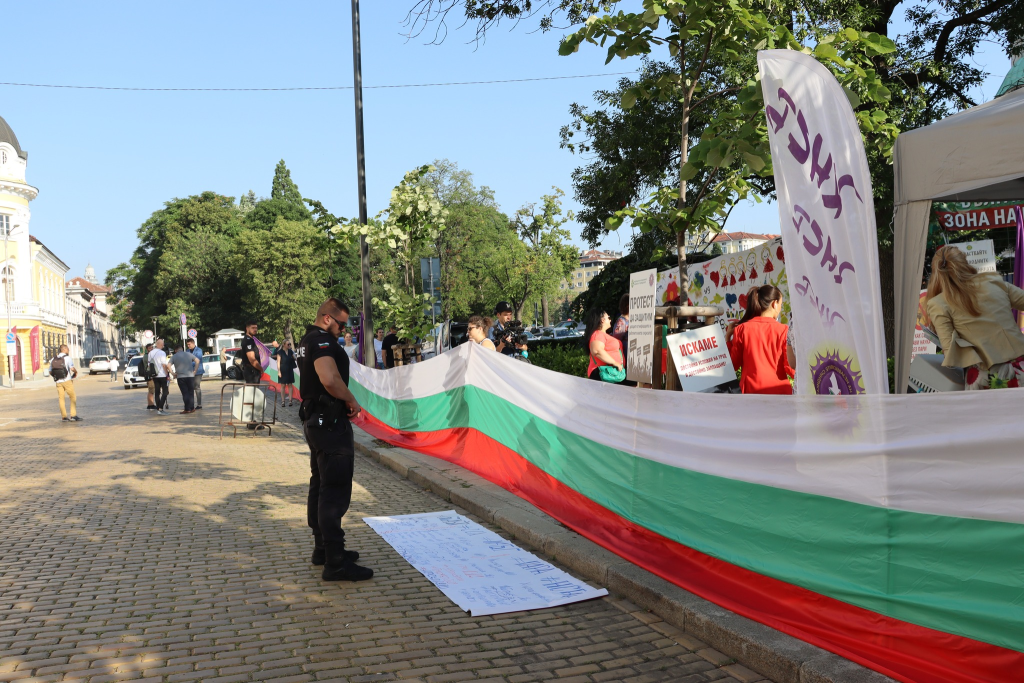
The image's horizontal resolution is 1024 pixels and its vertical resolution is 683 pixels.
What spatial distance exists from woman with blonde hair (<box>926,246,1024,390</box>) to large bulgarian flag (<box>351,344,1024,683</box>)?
97.9 inches

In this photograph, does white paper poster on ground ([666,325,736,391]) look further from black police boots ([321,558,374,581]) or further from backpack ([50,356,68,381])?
backpack ([50,356,68,381])

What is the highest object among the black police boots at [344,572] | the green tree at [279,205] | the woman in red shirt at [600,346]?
the green tree at [279,205]

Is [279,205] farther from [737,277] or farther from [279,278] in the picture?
[737,277]

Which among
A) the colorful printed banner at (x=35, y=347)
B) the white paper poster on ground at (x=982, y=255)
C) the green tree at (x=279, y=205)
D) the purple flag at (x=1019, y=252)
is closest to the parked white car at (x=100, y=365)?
the colorful printed banner at (x=35, y=347)

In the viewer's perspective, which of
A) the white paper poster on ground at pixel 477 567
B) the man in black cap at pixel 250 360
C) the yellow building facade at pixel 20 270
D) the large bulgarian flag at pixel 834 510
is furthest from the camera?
the yellow building facade at pixel 20 270

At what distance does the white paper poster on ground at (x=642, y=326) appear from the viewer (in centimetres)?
588

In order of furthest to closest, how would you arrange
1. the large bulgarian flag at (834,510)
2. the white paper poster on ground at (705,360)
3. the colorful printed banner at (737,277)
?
1. the colorful printed banner at (737,277)
2. the white paper poster on ground at (705,360)
3. the large bulgarian flag at (834,510)

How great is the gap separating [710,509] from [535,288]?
159ft

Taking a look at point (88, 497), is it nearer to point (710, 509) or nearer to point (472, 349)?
point (472, 349)

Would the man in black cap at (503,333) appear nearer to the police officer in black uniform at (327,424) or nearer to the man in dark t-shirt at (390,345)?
the man in dark t-shirt at (390,345)

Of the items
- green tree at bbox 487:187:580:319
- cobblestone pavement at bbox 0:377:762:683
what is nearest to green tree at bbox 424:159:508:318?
green tree at bbox 487:187:580:319

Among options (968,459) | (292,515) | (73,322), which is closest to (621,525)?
(968,459)

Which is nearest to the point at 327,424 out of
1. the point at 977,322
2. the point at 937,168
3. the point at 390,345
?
the point at 937,168

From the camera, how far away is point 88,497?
354 inches
